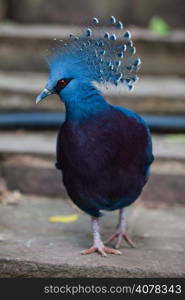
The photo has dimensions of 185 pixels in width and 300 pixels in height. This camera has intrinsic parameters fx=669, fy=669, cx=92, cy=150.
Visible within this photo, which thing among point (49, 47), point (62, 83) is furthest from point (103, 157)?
point (49, 47)

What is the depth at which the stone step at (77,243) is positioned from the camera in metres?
3.77

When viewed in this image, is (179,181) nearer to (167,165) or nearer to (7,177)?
(167,165)

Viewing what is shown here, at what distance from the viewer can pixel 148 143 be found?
3.93 m

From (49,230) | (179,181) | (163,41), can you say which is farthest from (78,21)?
(49,230)

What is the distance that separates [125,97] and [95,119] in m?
1.95

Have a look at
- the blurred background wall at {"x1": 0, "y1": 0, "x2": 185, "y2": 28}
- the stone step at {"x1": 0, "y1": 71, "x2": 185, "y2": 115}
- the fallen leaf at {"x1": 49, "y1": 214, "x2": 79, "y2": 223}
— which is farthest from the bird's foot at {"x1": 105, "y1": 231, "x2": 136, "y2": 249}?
the blurred background wall at {"x1": 0, "y1": 0, "x2": 185, "y2": 28}

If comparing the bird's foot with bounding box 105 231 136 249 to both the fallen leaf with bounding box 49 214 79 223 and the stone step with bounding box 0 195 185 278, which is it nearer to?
the stone step with bounding box 0 195 185 278

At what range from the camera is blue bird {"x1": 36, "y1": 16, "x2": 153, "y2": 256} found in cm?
366

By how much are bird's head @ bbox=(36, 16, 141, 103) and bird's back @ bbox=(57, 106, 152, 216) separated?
0.62ft

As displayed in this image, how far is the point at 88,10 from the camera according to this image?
6.51 m

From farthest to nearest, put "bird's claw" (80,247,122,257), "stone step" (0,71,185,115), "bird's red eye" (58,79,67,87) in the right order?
"stone step" (0,71,185,115) → "bird's claw" (80,247,122,257) → "bird's red eye" (58,79,67,87)

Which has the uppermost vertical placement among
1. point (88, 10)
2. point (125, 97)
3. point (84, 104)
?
point (88, 10)

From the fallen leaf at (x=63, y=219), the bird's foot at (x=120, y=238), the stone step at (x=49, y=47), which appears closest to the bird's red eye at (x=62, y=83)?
the bird's foot at (x=120, y=238)

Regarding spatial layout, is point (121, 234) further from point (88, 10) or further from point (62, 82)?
point (88, 10)
